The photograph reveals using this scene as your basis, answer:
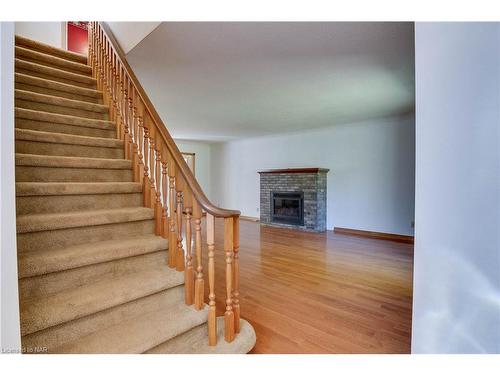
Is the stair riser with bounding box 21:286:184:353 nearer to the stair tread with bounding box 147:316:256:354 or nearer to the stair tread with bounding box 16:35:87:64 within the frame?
the stair tread with bounding box 147:316:256:354

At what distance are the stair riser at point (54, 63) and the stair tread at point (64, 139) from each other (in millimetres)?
1300

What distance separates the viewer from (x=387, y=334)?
1.95 m

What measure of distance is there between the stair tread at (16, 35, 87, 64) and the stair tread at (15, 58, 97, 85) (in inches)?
15.8

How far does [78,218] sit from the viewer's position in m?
1.60

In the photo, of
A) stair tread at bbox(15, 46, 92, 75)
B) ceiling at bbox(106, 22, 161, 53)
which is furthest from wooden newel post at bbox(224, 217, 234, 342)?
stair tread at bbox(15, 46, 92, 75)

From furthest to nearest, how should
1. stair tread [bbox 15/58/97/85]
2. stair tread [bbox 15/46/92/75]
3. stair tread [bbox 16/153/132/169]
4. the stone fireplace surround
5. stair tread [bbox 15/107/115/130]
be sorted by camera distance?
the stone fireplace surround, stair tread [bbox 15/46/92/75], stair tread [bbox 15/58/97/85], stair tread [bbox 15/107/115/130], stair tread [bbox 16/153/132/169]

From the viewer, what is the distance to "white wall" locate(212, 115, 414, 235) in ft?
16.2

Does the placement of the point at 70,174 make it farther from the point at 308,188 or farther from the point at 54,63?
the point at 308,188

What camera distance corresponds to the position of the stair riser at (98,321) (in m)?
1.20

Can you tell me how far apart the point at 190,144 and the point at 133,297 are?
279 inches

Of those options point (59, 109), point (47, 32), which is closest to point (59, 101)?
point (59, 109)

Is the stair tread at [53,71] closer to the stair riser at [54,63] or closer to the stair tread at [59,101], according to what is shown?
the stair riser at [54,63]

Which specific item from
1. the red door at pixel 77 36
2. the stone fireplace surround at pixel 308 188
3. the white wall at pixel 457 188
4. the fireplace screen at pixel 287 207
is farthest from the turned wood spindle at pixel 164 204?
the red door at pixel 77 36
